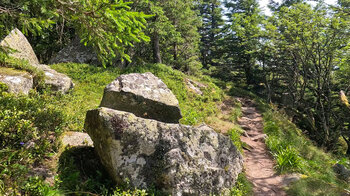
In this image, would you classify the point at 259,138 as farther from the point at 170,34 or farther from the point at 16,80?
the point at 16,80

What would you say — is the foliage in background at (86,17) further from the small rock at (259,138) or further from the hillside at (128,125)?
the small rock at (259,138)

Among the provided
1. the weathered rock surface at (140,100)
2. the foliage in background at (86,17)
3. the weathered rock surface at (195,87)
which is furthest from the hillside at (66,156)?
the weathered rock surface at (195,87)

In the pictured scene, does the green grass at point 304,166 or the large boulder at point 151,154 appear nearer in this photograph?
the large boulder at point 151,154

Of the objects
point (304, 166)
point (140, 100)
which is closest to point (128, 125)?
point (140, 100)

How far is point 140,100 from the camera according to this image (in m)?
7.66

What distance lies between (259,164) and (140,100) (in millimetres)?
5866

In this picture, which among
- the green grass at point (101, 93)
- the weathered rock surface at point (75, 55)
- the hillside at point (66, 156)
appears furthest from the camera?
the weathered rock surface at point (75, 55)

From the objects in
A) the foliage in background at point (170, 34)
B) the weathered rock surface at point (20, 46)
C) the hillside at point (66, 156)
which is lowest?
the hillside at point (66, 156)

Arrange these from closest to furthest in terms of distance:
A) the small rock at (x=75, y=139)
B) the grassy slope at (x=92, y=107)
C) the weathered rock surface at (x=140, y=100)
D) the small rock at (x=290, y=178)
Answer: the grassy slope at (x=92, y=107) < the small rock at (x=75, y=139) < the small rock at (x=290, y=178) < the weathered rock surface at (x=140, y=100)

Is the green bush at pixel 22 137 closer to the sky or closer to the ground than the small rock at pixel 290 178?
closer to the sky

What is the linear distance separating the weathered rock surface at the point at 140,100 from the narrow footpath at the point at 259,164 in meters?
3.80

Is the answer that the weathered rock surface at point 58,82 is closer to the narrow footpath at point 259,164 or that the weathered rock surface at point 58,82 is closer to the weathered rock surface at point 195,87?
the narrow footpath at point 259,164

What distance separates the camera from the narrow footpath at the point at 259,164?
269 inches

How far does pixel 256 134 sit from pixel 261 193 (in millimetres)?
6256
